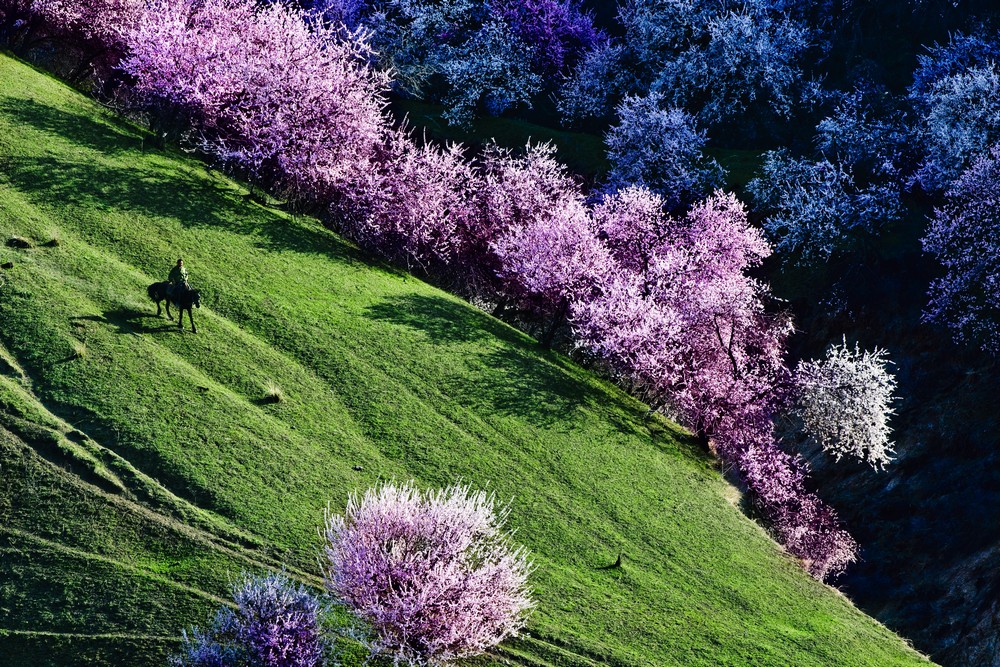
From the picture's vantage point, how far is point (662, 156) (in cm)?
7062

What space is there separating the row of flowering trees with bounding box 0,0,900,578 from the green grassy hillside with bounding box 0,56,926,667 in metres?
3.35

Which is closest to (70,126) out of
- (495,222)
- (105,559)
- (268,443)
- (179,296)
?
(179,296)

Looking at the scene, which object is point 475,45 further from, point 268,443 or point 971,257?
point 268,443

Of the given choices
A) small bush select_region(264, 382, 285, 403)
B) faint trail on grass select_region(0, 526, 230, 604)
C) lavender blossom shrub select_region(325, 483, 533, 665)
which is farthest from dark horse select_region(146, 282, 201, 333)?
lavender blossom shrub select_region(325, 483, 533, 665)

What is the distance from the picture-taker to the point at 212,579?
1101 inches

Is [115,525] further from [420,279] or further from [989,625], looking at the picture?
[989,625]

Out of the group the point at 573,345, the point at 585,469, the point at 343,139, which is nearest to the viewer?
the point at 585,469

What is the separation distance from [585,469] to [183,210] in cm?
2310

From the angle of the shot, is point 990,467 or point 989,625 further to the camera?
point 990,467

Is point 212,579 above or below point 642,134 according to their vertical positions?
below

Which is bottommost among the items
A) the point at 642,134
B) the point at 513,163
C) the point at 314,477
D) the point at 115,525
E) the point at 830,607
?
the point at 115,525

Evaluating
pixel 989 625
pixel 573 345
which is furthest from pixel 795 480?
pixel 573 345

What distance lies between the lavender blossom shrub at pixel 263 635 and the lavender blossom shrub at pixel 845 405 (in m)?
30.3

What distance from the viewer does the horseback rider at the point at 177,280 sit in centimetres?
3706
